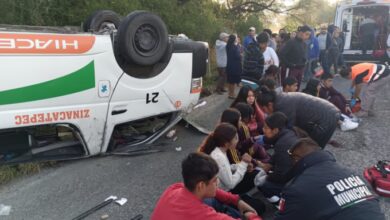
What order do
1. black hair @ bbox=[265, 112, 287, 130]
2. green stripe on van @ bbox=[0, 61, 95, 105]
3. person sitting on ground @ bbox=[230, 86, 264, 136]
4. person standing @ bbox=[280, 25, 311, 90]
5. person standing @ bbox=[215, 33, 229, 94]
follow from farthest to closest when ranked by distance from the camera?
person standing @ bbox=[215, 33, 229, 94]
person standing @ bbox=[280, 25, 311, 90]
person sitting on ground @ bbox=[230, 86, 264, 136]
green stripe on van @ bbox=[0, 61, 95, 105]
black hair @ bbox=[265, 112, 287, 130]

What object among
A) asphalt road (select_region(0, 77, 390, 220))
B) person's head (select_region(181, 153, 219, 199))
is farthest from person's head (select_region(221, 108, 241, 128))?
person's head (select_region(181, 153, 219, 199))

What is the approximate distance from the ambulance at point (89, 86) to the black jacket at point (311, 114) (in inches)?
54.8

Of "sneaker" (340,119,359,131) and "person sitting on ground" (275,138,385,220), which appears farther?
"sneaker" (340,119,359,131)

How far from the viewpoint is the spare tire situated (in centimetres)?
406

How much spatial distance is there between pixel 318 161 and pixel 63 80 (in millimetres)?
2632

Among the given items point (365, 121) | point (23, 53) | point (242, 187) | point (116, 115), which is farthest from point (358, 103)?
point (23, 53)

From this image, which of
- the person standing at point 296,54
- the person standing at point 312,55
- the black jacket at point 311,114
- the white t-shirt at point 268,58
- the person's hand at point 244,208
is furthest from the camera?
the person standing at point 312,55

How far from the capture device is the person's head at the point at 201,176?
2.14 m

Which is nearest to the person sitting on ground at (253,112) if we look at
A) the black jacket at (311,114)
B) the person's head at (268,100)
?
the person's head at (268,100)

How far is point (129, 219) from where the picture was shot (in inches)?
129

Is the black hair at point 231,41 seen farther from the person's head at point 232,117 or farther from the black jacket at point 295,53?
the person's head at point 232,117

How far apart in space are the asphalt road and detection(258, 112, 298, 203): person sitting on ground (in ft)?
3.42

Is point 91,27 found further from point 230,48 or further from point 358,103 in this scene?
point 358,103

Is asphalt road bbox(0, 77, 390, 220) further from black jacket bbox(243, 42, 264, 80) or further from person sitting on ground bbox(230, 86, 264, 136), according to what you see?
black jacket bbox(243, 42, 264, 80)
